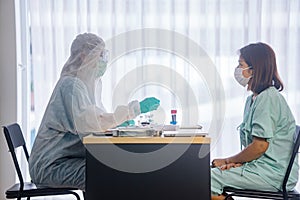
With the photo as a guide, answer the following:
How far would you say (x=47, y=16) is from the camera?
280cm

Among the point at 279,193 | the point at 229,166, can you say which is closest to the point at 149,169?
the point at 229,166

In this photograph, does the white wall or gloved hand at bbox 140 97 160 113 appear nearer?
gloved hand at bbox 140 97 160 113

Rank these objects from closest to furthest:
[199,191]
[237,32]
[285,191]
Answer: [199,191] < [285,191] < [237,32]

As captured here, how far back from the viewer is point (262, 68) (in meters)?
2.03

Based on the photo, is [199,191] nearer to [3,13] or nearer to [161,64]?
[161,64]

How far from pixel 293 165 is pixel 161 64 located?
1250 millimetres

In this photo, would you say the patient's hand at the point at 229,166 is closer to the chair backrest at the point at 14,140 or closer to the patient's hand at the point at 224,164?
the patient's hand at the point at 224,164

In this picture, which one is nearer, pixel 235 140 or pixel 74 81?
pixel 74 81

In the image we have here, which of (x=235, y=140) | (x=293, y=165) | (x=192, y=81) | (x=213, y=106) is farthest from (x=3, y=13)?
(x=293, y=165)

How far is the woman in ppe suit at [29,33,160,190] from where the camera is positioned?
1.89m

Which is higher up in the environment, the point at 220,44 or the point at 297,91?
the point at 220,44

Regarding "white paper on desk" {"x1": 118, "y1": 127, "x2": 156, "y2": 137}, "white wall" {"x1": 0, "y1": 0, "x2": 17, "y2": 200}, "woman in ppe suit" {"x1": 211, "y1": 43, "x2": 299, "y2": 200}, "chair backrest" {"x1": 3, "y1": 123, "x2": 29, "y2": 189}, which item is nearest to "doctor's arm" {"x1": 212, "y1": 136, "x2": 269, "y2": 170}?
"woman in ppe suit" {"x1": 211, "y1": 43, "x2": 299, "y2": 200}

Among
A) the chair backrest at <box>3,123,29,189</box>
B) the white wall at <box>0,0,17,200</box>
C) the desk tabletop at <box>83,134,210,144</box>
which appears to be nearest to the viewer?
the desk tabletop at <box>83,134,210,144</box>

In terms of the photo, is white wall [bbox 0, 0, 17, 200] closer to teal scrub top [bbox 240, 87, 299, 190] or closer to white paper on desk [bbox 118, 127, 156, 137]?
white paper on desk [bbox 118, 127, 156, 137]
